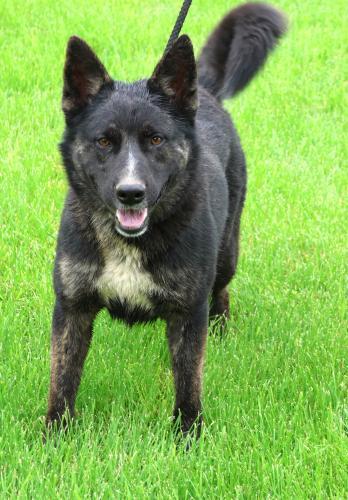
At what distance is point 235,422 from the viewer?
4.01m

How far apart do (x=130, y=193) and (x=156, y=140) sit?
41 centimetres

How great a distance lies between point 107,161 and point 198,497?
1.52 meters

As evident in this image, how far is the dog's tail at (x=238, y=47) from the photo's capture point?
5375mm

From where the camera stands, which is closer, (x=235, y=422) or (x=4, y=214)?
(x=235, y=422)

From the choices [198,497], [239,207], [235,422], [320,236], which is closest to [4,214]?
[239,207]

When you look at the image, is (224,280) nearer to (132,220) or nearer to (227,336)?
(227,336)

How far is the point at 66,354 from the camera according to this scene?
12.9ft

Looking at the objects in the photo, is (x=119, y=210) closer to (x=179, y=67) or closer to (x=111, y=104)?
(x=111, y=104)

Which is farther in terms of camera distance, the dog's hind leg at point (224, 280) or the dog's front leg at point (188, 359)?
the dog's hind leg at point (224, 280)

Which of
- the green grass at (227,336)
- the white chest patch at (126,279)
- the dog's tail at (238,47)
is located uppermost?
the dog's tail at (238,47)

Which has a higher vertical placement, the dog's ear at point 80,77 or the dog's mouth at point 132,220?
the dog's ear at point 80,77

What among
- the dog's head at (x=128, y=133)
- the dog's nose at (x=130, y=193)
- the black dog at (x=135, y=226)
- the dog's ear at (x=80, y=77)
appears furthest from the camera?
the dog's ear at (x=80, y=77)

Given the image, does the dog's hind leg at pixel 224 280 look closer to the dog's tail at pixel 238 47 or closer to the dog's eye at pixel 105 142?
the dog's tail at pixel 238 47

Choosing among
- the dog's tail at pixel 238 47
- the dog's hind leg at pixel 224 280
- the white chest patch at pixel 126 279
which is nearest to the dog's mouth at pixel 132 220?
the white chest patch at pixel 126 279
